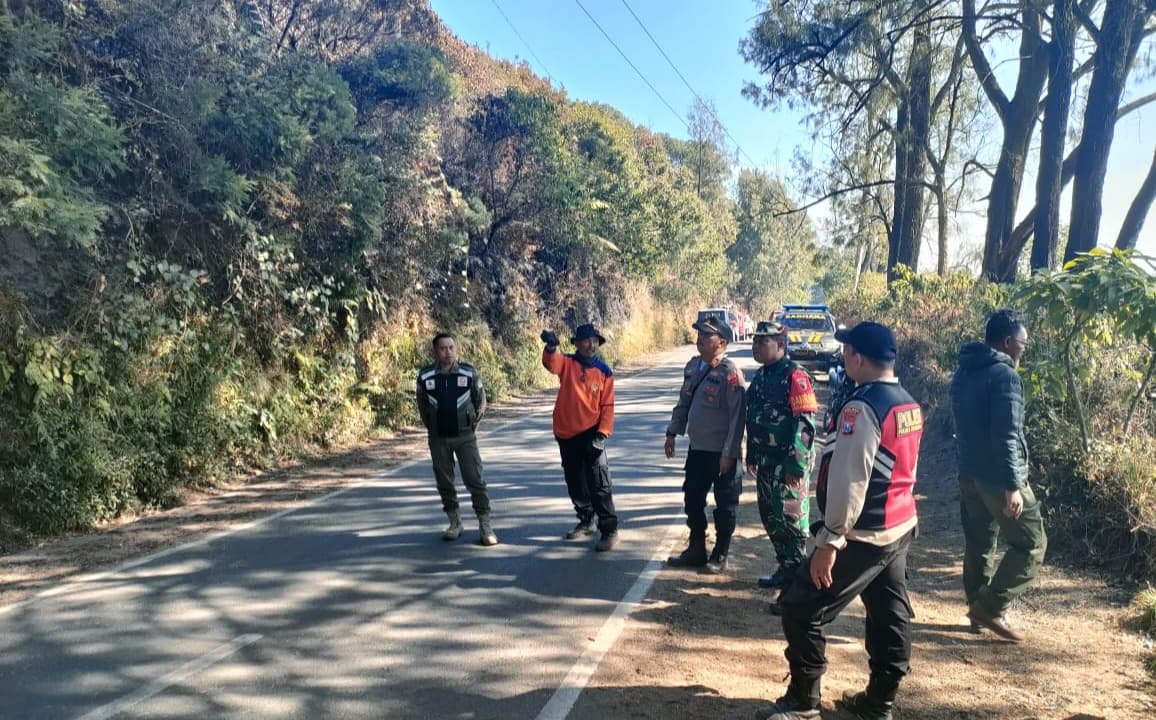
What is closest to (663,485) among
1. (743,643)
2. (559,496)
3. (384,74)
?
(559,496)

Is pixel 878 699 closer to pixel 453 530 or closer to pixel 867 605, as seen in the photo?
pixel 867 605

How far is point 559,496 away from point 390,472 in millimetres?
2428

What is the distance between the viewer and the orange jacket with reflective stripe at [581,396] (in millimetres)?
6141

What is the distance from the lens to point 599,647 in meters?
4.34

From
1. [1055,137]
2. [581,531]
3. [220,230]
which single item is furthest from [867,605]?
[1055,137]

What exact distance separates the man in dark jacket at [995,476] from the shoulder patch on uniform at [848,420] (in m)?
1.69

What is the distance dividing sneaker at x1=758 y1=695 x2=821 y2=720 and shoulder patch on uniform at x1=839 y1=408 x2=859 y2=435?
1.34 m

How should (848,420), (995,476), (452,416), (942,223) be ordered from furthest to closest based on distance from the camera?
1. (942,223)
2. (452,416)
3. (995,476)
4. (848,420)

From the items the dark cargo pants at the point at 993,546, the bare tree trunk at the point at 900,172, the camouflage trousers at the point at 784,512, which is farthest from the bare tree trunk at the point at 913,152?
the camouflage trousers at the point at 784,512

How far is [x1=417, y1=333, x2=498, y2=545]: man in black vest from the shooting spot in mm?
6043

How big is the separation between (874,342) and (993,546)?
2265 mm

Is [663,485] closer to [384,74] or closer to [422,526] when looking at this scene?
[422,526]

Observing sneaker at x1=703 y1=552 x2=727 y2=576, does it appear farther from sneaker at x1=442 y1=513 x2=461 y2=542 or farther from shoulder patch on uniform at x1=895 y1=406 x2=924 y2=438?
shoulder patch on uniform at x1=895 y1=406 x2=924 y2=438

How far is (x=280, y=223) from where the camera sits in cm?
1034
